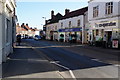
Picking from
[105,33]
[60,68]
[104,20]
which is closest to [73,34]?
[104,20]

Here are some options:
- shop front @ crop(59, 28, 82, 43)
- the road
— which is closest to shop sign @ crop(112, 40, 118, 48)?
the road

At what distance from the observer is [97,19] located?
3597 cm

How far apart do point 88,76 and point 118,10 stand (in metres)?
22.2

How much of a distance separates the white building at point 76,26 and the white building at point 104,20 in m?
5.04

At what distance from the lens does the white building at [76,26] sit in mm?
44031

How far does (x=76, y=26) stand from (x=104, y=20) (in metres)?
15.4

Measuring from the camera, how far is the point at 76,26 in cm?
4844

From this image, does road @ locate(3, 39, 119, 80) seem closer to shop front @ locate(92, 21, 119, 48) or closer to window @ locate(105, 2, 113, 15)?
shop front @ locate(92, 21, 119, 48)

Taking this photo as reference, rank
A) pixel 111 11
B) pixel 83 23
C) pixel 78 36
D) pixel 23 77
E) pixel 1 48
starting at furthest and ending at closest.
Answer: pixel 78 36 < pixel 83 23 < pixel 111 11 < pixel 1 48 < pixel 23 77

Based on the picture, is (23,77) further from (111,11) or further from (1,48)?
(111,11)

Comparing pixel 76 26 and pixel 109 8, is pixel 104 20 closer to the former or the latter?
pixel 109 8

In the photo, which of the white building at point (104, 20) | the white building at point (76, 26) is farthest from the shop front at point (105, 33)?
the white building at point (76, 26)

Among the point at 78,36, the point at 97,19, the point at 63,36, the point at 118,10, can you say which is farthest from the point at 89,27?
the point at 63,36

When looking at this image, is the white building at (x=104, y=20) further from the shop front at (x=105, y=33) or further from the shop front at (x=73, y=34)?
the shop front at (x=73, y=34)
